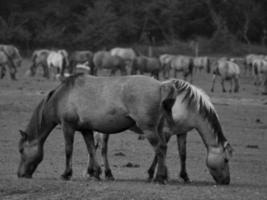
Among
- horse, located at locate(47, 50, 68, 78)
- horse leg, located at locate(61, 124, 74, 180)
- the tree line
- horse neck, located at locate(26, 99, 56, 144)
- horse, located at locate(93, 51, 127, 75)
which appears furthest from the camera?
the tree line

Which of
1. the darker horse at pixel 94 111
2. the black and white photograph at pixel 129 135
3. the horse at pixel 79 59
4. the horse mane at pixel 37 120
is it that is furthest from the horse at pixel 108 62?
the horse mane at pixel 37 120

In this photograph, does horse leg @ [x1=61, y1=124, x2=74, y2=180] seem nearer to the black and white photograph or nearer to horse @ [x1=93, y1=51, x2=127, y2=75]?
the black and white photograph

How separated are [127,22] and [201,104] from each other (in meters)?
53.0

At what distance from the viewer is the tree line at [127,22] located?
64062mm

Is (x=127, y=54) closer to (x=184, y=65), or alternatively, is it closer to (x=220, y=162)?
(x=184, y=65)

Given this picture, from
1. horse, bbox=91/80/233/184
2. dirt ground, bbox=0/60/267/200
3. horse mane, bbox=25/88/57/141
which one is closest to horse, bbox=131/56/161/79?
dirt ground, bbox=0/60/267/200

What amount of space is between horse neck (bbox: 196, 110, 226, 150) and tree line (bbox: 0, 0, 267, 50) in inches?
1958

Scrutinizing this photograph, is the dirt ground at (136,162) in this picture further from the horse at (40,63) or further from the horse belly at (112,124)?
the horse at (40,63)

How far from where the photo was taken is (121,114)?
509 inches

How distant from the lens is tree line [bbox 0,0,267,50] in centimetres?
6406

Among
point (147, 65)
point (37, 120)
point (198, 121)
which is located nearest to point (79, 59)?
point (147, 65)

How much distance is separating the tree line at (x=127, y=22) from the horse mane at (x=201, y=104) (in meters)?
49.5

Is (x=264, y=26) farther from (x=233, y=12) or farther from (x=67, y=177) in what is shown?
(x=67, y=177)

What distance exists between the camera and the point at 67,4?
67125mm
